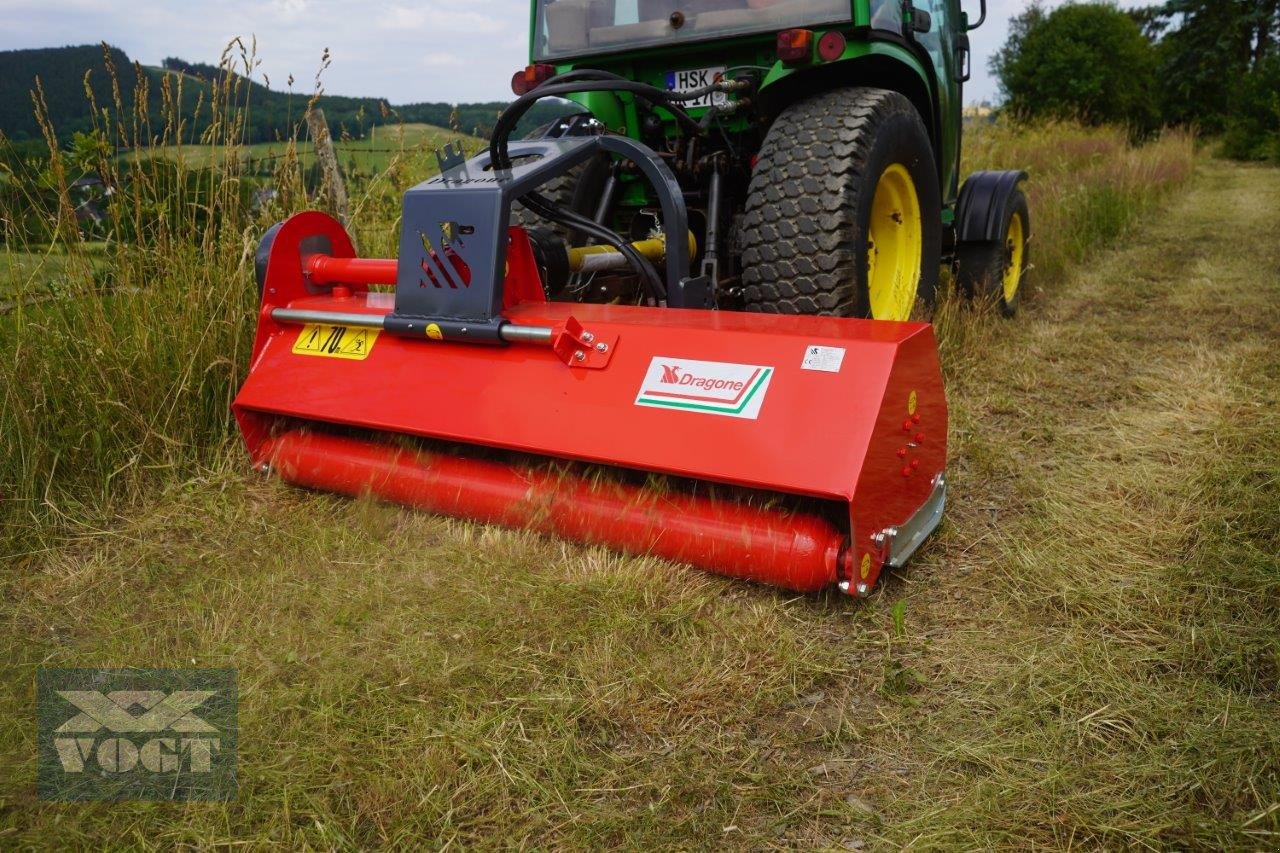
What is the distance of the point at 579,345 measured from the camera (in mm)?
2418

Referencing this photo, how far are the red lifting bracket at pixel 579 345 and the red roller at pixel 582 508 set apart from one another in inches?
11.6

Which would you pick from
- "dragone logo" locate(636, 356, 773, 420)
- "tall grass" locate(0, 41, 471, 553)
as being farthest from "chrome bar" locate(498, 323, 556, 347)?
"tall grass" locate(0, 41, 471, 553)

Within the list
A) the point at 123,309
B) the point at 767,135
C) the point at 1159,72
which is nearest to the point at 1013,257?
the point at 767,135

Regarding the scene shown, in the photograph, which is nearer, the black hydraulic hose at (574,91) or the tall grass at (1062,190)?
the black hydraulic hose at (574,91)

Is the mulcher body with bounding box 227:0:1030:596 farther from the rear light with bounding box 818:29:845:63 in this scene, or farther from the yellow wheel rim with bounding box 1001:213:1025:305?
the yellow wheel rim with bounding box 1001:213:1025:305

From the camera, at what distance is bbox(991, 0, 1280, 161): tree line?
1559 centimetres

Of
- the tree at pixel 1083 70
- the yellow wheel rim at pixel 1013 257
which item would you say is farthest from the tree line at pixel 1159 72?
the yellow wheel rim at pixel 1013 257

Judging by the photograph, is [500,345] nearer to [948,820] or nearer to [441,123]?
[948,820]

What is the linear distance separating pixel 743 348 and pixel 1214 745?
1.19m

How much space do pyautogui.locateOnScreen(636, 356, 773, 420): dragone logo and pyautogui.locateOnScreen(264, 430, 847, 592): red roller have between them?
228 mm

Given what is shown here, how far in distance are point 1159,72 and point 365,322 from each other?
21.6 metres

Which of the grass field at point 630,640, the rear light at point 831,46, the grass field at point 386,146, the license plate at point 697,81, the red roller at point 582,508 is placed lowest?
the grass field at point 630,640

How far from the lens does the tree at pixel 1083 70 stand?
609 inches

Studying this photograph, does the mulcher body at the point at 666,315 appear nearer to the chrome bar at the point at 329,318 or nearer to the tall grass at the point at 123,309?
the chrome bar at the point at 329,318
